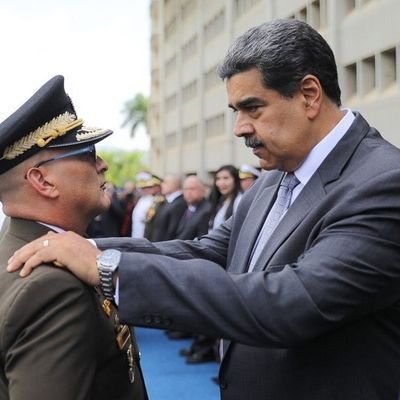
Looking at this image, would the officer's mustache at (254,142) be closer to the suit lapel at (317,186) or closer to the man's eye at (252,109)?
the man's eye at (252,109)

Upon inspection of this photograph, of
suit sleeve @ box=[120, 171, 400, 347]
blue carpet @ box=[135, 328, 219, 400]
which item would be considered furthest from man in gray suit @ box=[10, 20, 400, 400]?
blue carpet @ box=[135, 328, 219, 400]

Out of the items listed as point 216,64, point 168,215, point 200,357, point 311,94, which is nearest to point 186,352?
point 200,357

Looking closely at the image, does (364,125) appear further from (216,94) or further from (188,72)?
(188,72)

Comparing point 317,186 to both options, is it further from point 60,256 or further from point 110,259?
point 60,256

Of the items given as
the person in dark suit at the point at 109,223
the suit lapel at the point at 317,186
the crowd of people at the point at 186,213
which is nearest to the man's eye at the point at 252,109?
the suit lapel at the point at 317,186

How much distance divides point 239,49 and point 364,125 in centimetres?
46

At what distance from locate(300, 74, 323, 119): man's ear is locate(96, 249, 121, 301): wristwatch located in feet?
2.38

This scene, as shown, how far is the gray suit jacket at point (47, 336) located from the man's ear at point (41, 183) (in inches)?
10.7

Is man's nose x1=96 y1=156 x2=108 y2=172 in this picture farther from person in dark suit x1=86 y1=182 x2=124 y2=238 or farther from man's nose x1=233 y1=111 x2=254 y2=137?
person in dark suit x1=86 y1=182 x2=124 y2=238

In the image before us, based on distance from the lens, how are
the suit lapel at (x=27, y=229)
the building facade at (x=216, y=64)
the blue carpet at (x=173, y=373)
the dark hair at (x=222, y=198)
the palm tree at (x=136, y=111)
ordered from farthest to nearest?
the palm tree at (x=136, y=111), the building facade at (x=216, y=64), the dark hair at (x=222, y=198), the blue carpet at (x=173, y=373), the suit lapel at (x=27, y=229)

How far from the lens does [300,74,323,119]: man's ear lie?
6.98 feet

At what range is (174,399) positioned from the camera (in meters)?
6.12

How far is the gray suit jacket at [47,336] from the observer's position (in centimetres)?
173

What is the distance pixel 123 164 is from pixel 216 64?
242 feet
